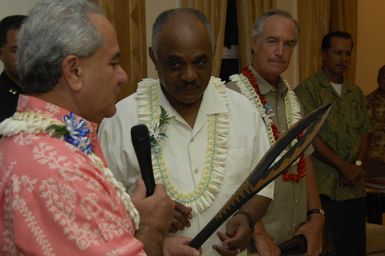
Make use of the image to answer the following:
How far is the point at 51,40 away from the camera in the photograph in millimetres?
1331

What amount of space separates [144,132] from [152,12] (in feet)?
8.33

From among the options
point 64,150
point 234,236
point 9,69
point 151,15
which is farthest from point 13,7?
point 64,150

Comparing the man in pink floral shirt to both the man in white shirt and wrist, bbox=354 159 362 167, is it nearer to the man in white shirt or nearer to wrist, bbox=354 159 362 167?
the man in white shirt

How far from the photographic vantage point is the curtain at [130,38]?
376 centimetres

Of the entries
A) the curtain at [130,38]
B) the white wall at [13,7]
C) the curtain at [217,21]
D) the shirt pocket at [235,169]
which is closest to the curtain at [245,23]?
the curtain at [217,21]

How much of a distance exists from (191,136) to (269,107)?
0.76 meters

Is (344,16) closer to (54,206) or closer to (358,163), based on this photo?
(358,163)

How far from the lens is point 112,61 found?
1441 millimetres

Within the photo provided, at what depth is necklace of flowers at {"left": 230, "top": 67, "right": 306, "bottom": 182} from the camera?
2.78 meters

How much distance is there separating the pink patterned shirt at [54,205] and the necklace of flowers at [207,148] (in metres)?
0.75

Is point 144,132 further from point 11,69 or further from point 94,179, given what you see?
point 11,69

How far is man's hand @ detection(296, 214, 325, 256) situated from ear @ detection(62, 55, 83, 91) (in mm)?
1634

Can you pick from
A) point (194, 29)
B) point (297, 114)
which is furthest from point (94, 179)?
point (297, 114)

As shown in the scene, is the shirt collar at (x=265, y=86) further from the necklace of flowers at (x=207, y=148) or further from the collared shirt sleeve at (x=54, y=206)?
the collared shirt sleeve at (x=54, y=206)
